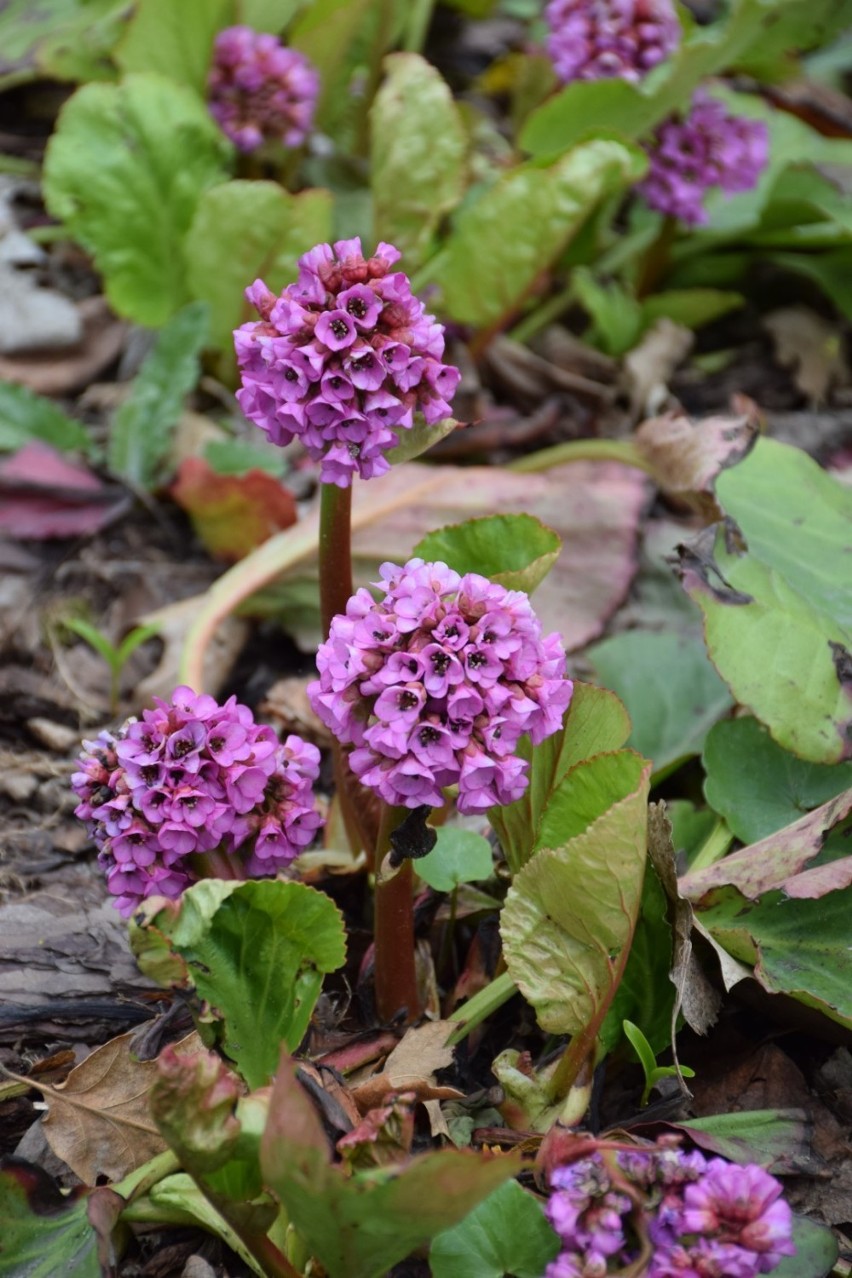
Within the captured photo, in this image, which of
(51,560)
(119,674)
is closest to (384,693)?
(119,674)

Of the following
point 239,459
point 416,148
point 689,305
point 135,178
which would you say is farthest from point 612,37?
point 239,459

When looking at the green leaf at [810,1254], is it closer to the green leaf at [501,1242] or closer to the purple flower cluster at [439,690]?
the green leaf at [501,1242]

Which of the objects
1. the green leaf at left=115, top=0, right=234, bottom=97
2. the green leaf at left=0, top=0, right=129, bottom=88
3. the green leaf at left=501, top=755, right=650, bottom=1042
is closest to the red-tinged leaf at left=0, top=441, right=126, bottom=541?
the green leaf at left=115, top=0, right=234, bottom=97

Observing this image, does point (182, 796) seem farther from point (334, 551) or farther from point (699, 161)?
point (699, 161)

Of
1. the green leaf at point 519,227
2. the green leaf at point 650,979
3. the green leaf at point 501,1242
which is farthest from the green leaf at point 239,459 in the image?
→ the green leaf at point 501,1242

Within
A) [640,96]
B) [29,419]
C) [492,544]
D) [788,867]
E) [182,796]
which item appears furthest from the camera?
[640,96]

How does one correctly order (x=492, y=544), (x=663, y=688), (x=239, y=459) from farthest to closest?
(x=239, y=459)
(x=663, y=688)
(x=492, y=544)

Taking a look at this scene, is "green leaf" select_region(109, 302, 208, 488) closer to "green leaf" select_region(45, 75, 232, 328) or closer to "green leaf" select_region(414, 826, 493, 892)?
"green leaf" select_region(45, 75, 232, 328)
